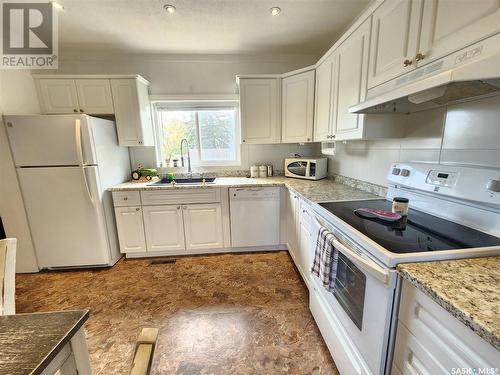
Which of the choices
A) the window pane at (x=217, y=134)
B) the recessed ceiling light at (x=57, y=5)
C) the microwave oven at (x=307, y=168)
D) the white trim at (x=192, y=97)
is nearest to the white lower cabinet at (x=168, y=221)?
the window pane at (x=217, y=134)

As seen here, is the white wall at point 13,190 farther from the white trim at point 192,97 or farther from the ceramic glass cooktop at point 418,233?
the ceramic glass cooktop at point 418,233

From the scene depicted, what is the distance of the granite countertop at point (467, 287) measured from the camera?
512 millimetres

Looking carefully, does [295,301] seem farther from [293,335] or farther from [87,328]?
[87,328]

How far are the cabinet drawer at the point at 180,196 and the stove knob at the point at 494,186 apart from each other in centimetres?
210

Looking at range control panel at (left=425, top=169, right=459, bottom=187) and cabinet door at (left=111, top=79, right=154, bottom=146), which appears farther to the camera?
cabinet door at (left=111, top=79, right=154, bottom=146)

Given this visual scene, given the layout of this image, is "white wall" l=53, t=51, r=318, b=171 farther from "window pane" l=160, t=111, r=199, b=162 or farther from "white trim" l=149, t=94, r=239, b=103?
"window pane" l=160, t=111, r=199, b=162

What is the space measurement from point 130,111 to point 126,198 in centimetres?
105

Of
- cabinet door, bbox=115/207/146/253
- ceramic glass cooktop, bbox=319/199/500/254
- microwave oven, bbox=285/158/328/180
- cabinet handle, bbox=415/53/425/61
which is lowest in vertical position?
cabinet door, bbox=115/207/146/253

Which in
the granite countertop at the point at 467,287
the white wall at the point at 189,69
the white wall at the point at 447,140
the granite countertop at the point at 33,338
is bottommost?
the granite countertop at the point at 33,338

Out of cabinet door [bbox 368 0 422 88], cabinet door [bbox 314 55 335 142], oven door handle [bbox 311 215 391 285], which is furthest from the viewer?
cabinet door [bbox 314 55 335 142]

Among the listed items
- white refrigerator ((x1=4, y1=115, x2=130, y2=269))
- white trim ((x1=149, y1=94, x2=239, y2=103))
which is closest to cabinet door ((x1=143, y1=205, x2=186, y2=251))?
white refrigerator ((x1=4, y1=115, x2=130, y2=269))

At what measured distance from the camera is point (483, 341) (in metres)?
0.52

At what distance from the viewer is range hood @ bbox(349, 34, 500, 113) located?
686 millimetres

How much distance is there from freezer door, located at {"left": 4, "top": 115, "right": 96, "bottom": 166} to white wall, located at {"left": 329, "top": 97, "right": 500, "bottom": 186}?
273cm
